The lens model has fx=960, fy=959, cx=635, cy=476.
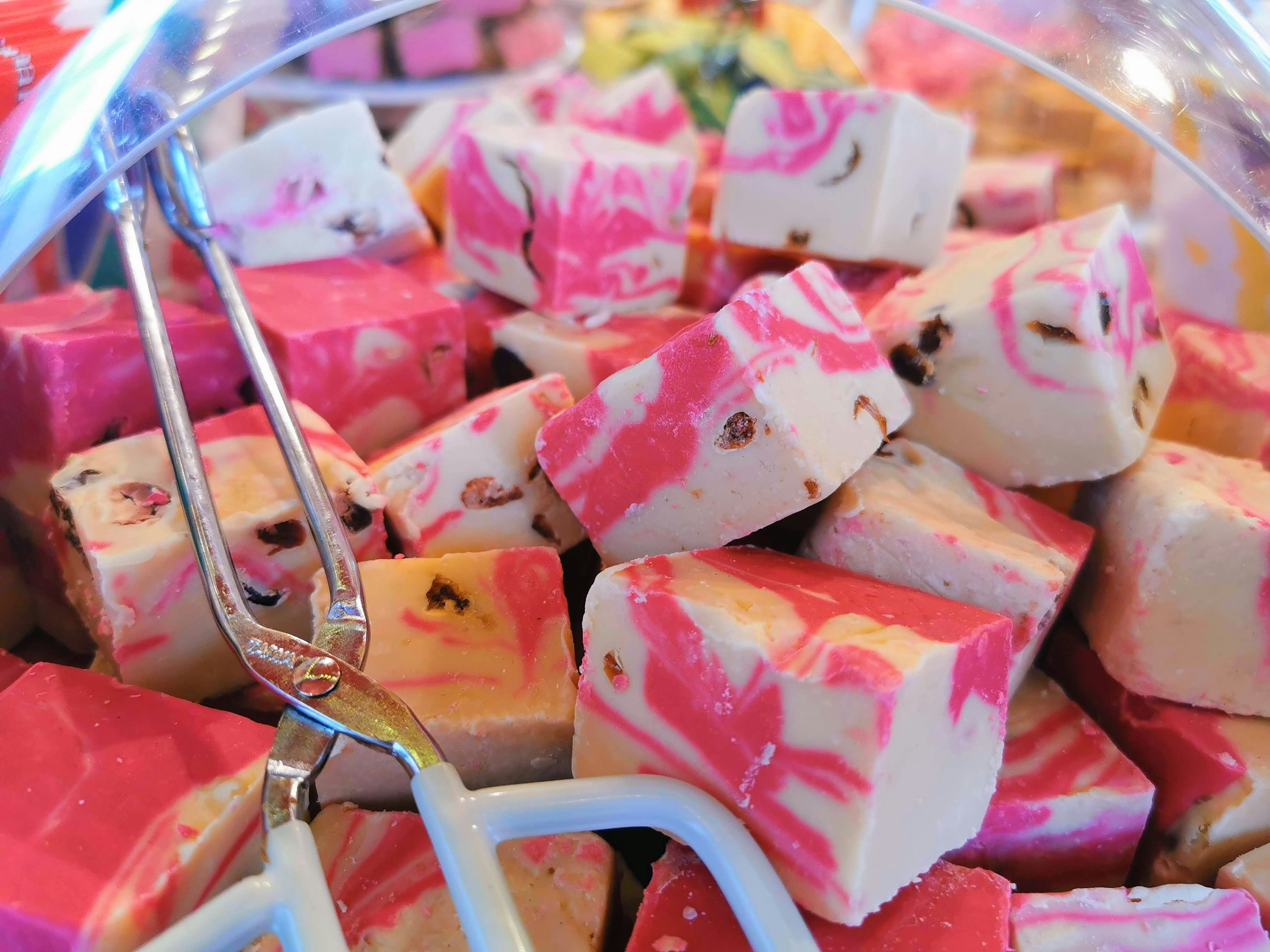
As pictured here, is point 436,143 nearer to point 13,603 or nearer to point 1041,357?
point 13,603

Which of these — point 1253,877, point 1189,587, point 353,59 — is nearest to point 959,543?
point 1189,587

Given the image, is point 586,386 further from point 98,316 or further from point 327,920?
point 327,920

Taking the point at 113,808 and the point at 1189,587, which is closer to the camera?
the point at 113,808

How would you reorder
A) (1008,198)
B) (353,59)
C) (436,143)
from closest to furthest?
1. (1008,198)
2. (436,143)
3. (353,59)

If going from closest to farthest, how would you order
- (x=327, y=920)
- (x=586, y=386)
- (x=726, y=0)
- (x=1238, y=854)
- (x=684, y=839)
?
(x=327, y=920) → (x=684, y=839) → (x=1238, y=854) → (x=586, y=386) → (x=726, y=0)

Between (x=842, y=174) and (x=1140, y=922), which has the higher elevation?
(x=842, y=174)

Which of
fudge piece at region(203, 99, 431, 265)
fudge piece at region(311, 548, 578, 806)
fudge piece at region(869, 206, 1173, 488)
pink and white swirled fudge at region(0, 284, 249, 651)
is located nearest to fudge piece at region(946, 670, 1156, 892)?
fudge piece at region(869, 206, 1173, 488)

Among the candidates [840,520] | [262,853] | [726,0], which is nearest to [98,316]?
[262,853]
